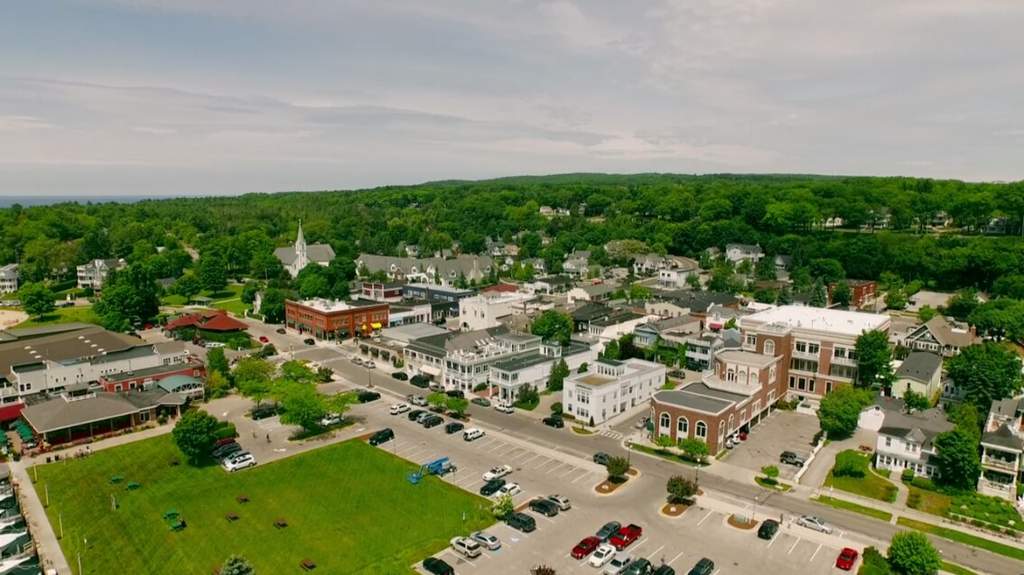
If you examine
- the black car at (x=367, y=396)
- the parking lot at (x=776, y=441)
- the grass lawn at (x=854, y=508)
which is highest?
the black car at (x=367, y=396)

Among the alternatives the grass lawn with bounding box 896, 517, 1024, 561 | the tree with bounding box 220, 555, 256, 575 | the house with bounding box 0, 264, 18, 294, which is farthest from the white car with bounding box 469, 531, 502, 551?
the house with bounding box 0, 264, 18, 294

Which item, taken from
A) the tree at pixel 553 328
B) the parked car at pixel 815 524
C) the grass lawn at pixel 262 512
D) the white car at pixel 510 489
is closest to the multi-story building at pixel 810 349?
the tree at pixel 553 328

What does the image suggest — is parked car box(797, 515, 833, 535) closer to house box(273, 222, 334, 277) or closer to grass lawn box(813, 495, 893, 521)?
grass lawn box(813, 495, 893, 521)

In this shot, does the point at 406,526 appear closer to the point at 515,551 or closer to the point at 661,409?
the point at 515,551

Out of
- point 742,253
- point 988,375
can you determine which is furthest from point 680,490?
point 742,253

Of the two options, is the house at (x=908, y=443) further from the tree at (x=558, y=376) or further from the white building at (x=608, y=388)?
the tree at (x=558, y=376)

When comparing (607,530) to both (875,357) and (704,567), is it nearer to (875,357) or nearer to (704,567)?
(704,567)
